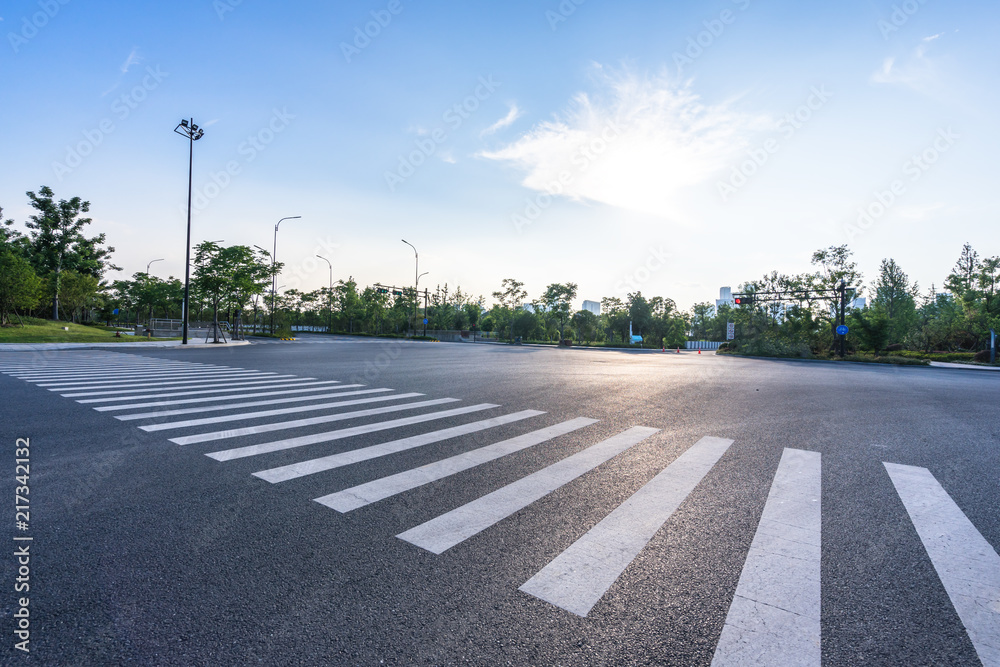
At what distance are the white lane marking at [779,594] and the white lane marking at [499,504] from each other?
1.52m

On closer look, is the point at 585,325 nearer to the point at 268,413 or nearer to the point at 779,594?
the point at 268,413

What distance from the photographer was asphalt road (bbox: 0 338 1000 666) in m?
1.90

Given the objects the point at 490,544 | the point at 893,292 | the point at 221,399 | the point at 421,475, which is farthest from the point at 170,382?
the point at 893,292

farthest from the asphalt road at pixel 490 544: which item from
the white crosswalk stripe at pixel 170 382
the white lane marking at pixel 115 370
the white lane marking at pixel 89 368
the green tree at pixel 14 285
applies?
the green tree at pixel 14 285

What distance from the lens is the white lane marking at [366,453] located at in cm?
400

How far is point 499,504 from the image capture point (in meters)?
3.37

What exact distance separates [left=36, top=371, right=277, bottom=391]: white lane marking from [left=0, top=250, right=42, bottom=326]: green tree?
30324mm

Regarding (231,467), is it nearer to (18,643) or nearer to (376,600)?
(18,643)

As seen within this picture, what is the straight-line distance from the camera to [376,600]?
2162mm

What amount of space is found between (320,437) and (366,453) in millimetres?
936

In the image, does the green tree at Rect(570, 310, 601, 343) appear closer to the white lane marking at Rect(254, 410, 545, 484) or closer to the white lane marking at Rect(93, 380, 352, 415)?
the white lane marking at Rect(93, 380, 352, 415)

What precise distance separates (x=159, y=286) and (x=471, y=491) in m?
69.6

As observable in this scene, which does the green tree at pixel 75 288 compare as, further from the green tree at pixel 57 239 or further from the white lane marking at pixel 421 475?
the white lane marking at pixel 421 475

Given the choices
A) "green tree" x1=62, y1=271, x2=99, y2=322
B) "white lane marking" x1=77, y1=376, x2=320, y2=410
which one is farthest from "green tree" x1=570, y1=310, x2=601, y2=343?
"green tree" x1=62, y1=271, x2=99, y2=322
